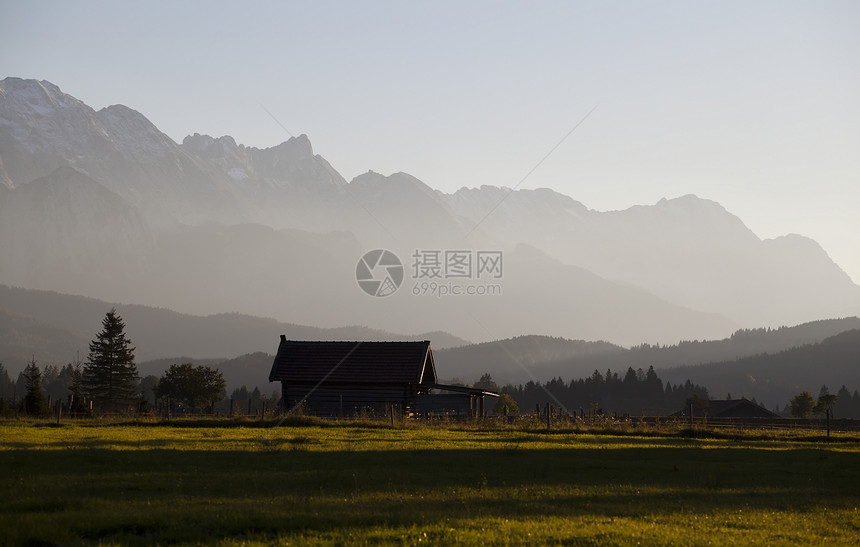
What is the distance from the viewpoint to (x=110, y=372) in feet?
338

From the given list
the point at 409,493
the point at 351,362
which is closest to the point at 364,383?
the point at 351,362

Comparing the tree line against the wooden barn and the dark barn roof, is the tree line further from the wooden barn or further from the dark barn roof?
the wooden barn

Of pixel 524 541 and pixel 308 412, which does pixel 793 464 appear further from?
pixel 308 412

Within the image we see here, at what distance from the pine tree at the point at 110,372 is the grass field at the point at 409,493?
77.4 m

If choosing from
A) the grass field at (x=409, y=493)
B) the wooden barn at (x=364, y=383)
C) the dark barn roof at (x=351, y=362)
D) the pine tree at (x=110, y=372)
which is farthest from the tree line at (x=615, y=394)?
the grass field at (x=409, y=493)

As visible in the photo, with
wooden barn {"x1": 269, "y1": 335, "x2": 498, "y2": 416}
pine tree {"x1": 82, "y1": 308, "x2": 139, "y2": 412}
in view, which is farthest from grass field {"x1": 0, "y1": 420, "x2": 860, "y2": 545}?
pine tree {"x1": 82, "y1": 308, "x2": 139, "y2": 412}

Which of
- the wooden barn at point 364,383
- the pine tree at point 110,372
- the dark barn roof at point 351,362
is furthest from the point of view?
the pine tree at point 110,372

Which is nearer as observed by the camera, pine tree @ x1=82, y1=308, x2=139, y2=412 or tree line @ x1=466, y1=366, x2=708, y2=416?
pine tree @ x1=82, y1=308, x2=139, y2=412

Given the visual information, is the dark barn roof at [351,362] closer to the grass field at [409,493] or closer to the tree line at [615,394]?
the grass field at [409,493]

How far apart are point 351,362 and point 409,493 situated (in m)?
42.8

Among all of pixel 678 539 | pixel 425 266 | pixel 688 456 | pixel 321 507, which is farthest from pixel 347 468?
pixel 425 266

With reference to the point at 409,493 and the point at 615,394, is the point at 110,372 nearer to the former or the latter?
the point at 409,493

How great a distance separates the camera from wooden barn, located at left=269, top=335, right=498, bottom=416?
56.4 meters

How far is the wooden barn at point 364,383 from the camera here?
56375 millimetres
